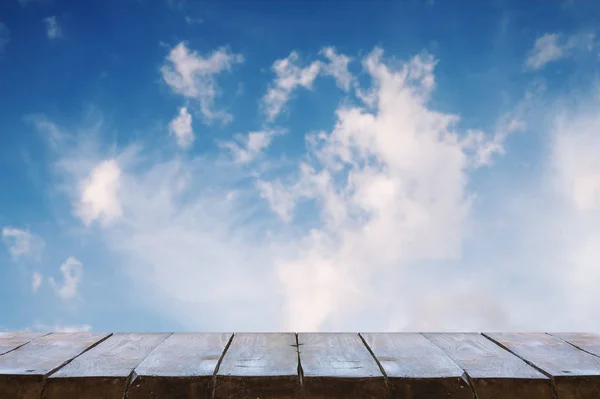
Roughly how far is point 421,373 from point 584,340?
1445 mm

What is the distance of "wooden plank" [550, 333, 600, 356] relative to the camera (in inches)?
100

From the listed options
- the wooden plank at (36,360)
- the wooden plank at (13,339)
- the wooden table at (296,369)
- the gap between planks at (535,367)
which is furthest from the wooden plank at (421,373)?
the wooden plank at (13,339)

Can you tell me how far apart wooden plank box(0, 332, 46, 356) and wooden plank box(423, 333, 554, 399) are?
236 centimetres

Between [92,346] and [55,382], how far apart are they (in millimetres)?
570

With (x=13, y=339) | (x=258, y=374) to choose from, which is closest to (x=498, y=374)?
(x=258, y=374)

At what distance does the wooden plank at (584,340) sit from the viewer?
2.55 m

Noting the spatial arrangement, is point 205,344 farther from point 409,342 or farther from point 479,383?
point 479,383

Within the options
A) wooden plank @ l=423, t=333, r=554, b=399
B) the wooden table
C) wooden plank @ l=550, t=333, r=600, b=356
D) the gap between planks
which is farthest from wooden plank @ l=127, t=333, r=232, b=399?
wooden plank @ l=550, t=333, r=600, b=356

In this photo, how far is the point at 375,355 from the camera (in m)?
2.29

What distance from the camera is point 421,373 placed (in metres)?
2.01

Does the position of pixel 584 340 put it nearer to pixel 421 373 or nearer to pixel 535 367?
pixel 535 367

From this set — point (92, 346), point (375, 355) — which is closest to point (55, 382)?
point (92, 346)

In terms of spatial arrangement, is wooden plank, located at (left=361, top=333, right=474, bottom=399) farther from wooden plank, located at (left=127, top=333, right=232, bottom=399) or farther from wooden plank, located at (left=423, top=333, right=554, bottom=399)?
wooden plank, located at (left=127, top=333, right=232, bottom=399)

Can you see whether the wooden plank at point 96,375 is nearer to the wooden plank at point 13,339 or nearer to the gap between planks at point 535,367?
the wooden plank at point 13,339
